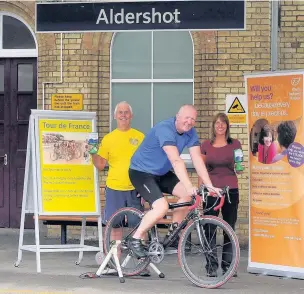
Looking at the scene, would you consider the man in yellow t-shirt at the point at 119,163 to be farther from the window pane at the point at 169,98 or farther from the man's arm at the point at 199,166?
the window pane at the point at 169,98

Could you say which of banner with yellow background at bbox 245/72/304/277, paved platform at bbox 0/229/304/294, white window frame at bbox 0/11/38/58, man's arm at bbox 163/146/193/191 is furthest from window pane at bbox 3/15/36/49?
man's arm at bbox 163/146/193/191

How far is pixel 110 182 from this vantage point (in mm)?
10453

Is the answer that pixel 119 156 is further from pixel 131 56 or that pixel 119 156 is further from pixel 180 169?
pixel 131 56

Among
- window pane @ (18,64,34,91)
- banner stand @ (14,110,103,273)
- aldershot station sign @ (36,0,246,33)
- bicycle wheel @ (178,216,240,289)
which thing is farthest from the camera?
window pane @ (18,64,34,91)

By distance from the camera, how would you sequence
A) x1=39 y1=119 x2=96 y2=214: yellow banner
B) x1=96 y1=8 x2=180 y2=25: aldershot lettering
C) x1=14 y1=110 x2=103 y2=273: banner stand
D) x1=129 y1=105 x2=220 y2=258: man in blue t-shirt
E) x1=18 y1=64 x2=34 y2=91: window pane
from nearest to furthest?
x1=129 y1=105 x2=220 y2=258: man in blue t-shirt
x1=96 y1=8 x2=180 y2=25: aldershot lettering
x1=14 y1=110 x2=103 y2=273: banner stand
x1=39 y1=119 x2=96 y2=214: yellow banner
x1=18 y1=64 x2=34 y2=91: window pane

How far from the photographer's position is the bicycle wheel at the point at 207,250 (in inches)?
353

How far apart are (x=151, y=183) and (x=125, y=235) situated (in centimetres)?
73

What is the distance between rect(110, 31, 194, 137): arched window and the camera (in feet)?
44.7

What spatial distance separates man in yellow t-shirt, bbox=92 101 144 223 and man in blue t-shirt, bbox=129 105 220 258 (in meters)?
0.82

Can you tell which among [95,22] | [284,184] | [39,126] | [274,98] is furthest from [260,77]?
[39,126]

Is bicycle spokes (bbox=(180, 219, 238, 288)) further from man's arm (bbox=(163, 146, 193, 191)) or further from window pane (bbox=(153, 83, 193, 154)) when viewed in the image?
window pane (bbox=(153, 83, 193, 154))

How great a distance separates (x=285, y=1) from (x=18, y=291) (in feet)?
20.5

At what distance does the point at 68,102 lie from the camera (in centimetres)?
1359

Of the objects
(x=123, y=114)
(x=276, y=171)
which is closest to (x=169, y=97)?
(x=123, y=114)
